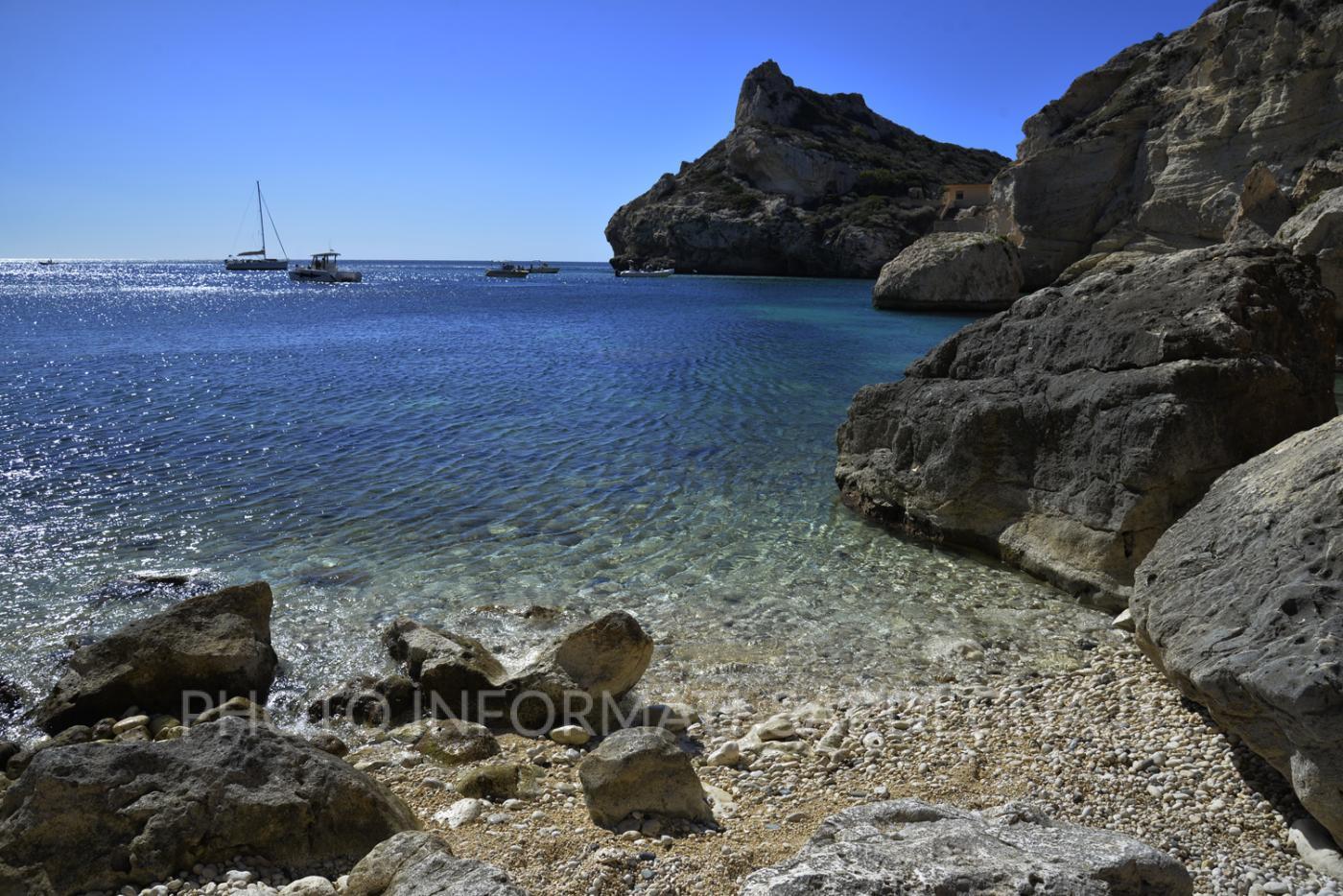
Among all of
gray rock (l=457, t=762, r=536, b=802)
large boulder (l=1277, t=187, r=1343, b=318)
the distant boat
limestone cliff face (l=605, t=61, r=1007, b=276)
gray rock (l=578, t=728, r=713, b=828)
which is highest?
limestone cliff face (l=605, t=61, r=1007, b=276)

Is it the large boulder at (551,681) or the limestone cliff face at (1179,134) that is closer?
the large boulder at (551,681)

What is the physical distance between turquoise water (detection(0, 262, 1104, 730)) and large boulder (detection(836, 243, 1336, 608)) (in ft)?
2.21

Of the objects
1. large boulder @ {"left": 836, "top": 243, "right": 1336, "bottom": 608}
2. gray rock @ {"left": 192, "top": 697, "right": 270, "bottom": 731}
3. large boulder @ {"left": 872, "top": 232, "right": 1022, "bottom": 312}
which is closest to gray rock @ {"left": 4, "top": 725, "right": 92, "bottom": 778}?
gray rock @ {"left": 192, "top": 697, "right": 270, "bottom": 731}

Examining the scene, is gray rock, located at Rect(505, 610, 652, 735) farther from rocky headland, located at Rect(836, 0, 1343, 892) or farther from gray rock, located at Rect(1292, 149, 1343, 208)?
gray rock, located at Rect(1292, 149, 1343, 208)

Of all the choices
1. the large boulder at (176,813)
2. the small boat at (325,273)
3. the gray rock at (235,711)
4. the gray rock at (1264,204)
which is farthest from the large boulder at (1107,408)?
the small boat at (325,273)

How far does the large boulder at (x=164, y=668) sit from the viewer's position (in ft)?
22.0

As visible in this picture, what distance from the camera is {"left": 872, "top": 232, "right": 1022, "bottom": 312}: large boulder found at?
159 feet

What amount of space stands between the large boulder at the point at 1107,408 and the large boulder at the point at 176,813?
7.27 metres

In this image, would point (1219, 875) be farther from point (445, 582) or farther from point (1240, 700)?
point (445, 582)

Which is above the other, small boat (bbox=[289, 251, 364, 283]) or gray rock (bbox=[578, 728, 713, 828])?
small boat (bbox=[289, 251, 364, 283])

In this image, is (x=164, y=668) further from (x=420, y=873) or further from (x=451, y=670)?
(x=420, y=873)

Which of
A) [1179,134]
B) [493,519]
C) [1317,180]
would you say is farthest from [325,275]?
[493,519]

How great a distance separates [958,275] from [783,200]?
57.4 meters

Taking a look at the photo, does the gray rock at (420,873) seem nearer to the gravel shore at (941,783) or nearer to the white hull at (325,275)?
the gravel shore at (941,783)
